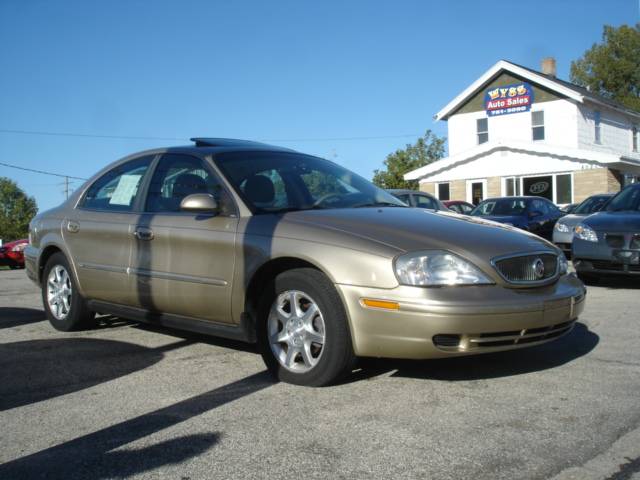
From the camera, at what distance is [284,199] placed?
16.0 ft

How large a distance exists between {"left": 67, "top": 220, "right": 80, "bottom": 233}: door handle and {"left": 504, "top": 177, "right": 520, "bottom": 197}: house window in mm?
23935

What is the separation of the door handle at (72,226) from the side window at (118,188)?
0.60 feet

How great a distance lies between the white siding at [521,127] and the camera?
28281 mm

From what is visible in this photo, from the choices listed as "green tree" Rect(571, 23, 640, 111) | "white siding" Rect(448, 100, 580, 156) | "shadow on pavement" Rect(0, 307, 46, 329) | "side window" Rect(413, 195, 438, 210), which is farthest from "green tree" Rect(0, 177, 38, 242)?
"shadow on pavement" Rect(0, 307, 46, 329)

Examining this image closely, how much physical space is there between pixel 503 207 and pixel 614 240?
738 cm

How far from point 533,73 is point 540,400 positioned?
90.1 ft

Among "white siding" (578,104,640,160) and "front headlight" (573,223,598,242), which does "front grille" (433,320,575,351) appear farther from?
"white siding" (578,104,640,160)

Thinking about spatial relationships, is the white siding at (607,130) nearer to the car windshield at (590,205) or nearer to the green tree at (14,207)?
the car windshield at (590,205)

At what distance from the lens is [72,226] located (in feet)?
20.0

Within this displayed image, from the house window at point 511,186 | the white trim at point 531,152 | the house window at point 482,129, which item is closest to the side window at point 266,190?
the white trim at point 531,152

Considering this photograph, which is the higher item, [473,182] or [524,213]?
[473,182]

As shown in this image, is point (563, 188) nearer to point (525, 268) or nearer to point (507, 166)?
point (507, 166)

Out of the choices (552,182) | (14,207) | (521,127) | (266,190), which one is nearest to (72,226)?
(266,190)

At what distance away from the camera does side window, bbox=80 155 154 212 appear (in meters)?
5.67
